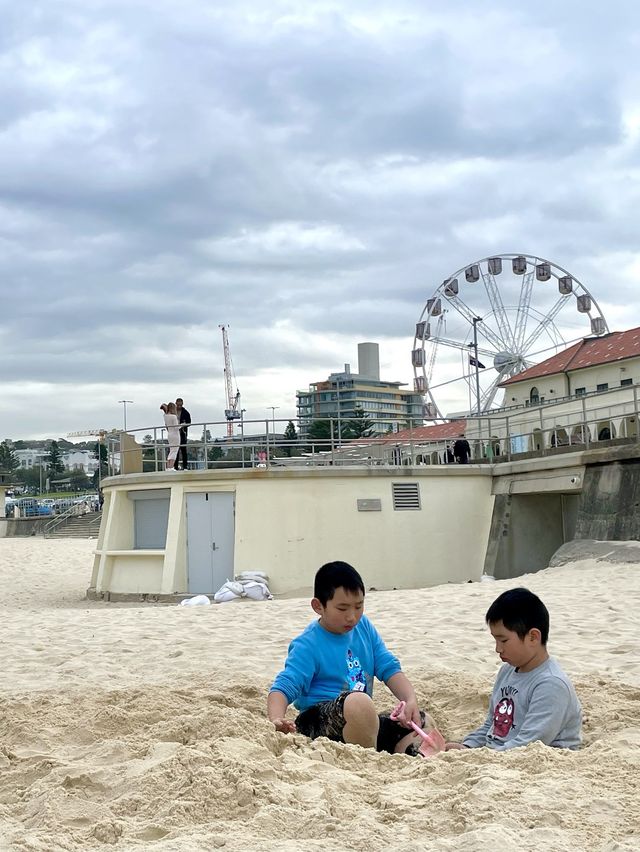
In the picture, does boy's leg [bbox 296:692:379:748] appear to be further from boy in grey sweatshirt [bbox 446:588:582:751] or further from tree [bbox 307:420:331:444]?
tree [bbox 307:420:331:444]

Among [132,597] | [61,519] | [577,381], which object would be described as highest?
[577,381]

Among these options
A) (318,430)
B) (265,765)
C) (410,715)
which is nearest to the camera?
(265,765)

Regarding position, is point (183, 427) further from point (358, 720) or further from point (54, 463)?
point (54, 463)

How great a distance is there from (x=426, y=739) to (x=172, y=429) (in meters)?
14.8

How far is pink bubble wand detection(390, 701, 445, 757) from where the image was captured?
14.4 feet

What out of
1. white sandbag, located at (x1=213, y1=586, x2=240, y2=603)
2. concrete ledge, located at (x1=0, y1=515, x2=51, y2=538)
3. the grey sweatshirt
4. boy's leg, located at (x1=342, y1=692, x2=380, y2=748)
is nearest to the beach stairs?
concrete ledge, located at (x1=0, y1=515, x2=51, y2=538)

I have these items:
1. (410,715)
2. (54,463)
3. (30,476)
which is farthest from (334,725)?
(30,476)

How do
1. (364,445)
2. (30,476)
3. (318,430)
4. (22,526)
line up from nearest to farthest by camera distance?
(364,445) < (318,430) < (22,526) < (30,476)

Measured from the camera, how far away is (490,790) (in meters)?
3.32

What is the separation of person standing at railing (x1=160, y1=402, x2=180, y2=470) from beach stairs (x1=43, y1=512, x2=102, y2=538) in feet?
101

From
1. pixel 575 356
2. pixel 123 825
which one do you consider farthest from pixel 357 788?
pixel 575 356

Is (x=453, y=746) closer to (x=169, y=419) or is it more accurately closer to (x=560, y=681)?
(x=560, y=681)

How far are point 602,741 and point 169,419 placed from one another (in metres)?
15.5

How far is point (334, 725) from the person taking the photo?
14.5 feet
